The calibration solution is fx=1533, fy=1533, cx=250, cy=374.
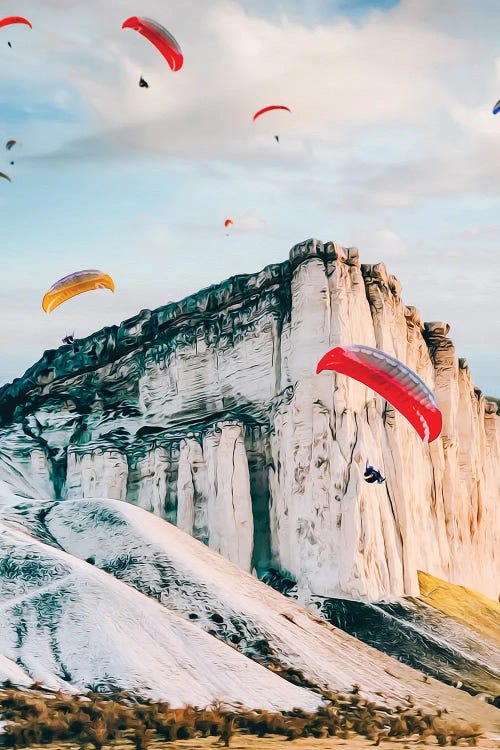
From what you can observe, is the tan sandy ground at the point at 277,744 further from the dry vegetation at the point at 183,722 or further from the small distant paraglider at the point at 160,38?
the small distant paraglider at the point at 160,38

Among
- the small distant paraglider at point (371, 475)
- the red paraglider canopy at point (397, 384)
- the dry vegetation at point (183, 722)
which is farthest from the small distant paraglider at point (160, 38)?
the dry vegetation at point (183, 722)

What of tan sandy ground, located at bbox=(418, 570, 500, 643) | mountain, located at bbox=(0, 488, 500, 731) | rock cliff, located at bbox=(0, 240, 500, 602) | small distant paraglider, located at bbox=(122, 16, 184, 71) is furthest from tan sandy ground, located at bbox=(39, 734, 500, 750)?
small distant paraglider, located at bbox=(122, 16, 184, 71)

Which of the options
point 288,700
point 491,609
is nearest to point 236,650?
point 288,700

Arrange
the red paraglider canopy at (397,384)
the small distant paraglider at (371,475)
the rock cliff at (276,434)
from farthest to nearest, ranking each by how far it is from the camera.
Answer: the rock cliff at (276,434) < the small distant paraglider at (371,475) < the red paraglider canopy at (397,384)

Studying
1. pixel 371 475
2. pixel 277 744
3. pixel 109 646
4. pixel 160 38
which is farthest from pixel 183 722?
pixel 160 38

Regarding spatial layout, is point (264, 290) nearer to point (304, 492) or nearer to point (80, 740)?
point (304, 492)

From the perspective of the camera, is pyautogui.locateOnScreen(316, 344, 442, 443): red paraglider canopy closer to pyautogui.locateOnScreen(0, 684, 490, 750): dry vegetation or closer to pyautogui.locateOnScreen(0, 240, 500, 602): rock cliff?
pyautogui.locateOnScreen(0, 240, 500, 602): rock cliff

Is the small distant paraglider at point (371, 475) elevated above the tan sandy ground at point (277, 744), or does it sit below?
above
